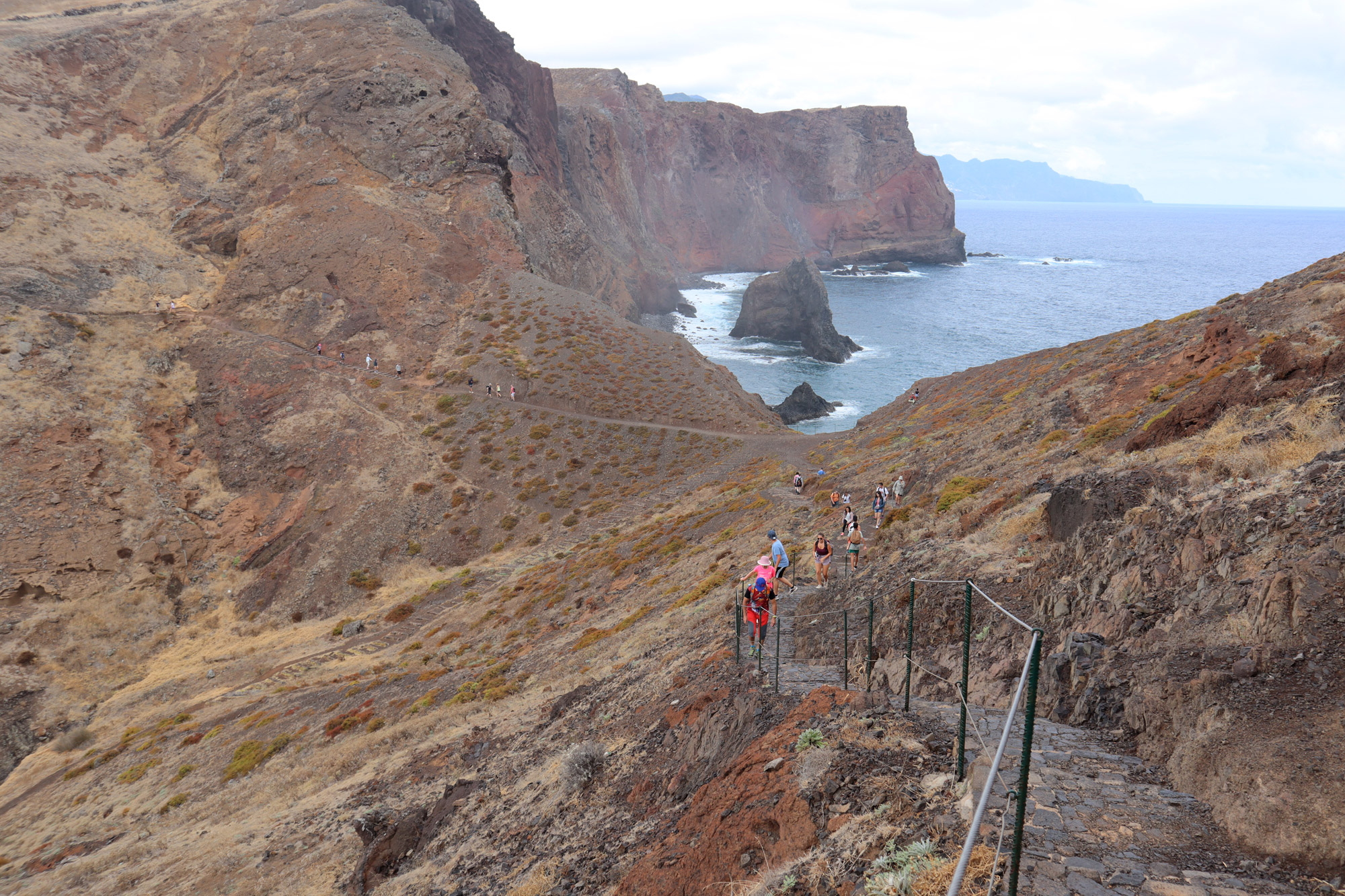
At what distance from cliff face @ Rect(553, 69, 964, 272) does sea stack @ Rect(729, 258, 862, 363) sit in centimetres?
5577

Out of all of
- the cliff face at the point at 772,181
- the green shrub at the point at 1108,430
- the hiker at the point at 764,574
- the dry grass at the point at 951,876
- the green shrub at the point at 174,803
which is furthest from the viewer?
the cliff face at the point at 772,181

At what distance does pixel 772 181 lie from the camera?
7436 inches

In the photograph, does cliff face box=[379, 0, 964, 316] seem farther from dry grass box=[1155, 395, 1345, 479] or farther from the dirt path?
the dirt path

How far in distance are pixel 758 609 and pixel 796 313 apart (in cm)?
8942

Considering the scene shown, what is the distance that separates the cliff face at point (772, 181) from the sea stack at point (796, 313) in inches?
2196

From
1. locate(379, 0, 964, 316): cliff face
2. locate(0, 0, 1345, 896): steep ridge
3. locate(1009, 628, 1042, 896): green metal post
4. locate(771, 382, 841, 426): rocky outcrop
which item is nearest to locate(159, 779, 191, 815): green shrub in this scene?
locate(0, 0, 1345, 896): steep ridge

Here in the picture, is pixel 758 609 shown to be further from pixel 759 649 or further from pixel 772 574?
pixel 772 574

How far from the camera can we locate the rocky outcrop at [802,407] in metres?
70.6

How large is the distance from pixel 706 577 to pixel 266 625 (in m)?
26.1

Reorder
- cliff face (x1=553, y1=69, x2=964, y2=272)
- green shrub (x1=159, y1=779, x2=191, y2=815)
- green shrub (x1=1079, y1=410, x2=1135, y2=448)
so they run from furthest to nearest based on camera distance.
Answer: cliff face (x1=553, y1=69, x2=964, y2=272), green shrub (x1=159, y1=779, x2=191, y2=815), green shrub (x1=1079, y1=410, x2=1135, y2=448)

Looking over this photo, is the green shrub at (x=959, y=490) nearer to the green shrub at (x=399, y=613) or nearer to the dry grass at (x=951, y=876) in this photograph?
the dry grass at (x=951, y=876)

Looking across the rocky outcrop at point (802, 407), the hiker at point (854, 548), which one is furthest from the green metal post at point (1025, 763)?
the rocky outcrop at point (802, 407)

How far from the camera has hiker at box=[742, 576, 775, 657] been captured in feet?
43.0

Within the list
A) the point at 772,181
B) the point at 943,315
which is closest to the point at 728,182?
the point at 772,181
